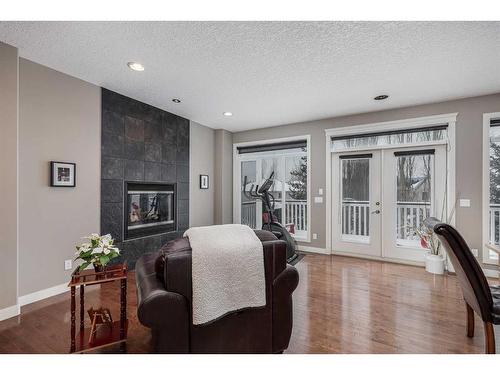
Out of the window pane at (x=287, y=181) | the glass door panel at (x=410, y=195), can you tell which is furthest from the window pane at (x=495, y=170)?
the window pane at (x=287, y=181)

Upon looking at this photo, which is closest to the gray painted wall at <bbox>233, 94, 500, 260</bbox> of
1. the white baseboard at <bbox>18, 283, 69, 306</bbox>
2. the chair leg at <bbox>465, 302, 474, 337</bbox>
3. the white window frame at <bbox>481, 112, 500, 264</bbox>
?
the white window frame at <bbox>481, 112, 500, 264</bbox>

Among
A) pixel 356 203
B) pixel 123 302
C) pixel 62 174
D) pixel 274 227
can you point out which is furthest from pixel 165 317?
pixel 356 203

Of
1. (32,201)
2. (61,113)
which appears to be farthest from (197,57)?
(32,201)

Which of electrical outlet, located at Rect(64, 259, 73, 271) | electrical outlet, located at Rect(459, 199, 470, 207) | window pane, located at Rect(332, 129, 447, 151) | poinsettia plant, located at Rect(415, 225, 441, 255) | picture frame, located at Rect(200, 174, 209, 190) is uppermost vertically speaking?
window pane, located at Rect(332, 129, 447, 151)

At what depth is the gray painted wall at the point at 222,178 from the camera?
530 centimetres

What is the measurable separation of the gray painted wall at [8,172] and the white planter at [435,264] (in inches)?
196

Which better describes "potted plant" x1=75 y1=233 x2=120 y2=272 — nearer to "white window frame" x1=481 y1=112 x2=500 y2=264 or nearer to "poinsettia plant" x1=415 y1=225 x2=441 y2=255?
"poinsettia plant" x1=415 y1=225 x2=441 y2=255

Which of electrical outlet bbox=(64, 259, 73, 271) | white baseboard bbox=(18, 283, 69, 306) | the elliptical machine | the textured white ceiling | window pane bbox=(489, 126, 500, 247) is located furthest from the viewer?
the elliptical machine

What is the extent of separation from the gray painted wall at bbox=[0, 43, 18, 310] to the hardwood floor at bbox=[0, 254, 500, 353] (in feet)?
1.18

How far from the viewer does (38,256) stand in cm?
259

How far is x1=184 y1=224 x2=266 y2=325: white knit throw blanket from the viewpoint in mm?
1326

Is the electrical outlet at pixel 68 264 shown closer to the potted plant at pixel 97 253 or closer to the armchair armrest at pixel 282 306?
the potted plant at pixel 97 253

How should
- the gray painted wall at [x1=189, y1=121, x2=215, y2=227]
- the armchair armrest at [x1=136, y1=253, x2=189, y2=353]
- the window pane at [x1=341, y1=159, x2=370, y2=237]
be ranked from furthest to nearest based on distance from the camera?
1. the gray painted wall at [x1=189, y1=121, x2=215, y2=227]
2. the window pane at [x1=341, y1=159, x2=370, y2=237]
3. the armchair armrest at [x1=136, y1=253, x2=189, y2=353]

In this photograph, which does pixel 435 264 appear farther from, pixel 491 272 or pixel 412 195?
pixel 412 195
